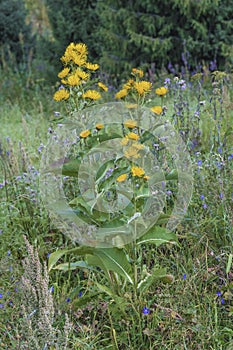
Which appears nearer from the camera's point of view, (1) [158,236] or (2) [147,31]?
(1) [158,236]

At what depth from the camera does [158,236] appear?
2367 millimetres

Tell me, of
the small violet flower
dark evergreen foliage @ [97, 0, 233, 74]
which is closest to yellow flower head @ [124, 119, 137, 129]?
the small violet flower

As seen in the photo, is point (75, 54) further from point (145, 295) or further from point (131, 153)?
point (145, 295)

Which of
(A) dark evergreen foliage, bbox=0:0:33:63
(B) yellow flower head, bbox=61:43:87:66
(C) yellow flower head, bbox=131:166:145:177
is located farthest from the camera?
(A) dark evergreen foliage, bbox=0:0:33:63

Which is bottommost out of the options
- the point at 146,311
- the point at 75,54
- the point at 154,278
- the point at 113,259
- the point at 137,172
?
the point at 146,311

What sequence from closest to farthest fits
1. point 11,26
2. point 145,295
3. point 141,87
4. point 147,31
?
point 141,87, point 145,295, point 147,31, point 11,26

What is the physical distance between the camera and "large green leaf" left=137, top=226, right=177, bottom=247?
92.7 inches

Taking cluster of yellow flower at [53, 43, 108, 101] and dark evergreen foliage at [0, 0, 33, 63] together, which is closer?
cluster of yellow flower at [53, 43, 108, 101]

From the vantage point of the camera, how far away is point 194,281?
270 cm

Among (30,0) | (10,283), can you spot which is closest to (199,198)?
(10,283)

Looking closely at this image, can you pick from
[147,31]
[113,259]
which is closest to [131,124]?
[113,259]

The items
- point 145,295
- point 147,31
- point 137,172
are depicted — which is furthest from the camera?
point 147,31

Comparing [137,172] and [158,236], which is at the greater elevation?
[137,172]

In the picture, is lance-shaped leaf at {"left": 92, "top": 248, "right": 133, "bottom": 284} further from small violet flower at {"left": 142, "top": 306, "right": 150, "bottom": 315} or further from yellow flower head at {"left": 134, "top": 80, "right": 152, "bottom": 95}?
yellow flower head at {"left": 134, "top": 80, "right": 152, "bottom": 95}
